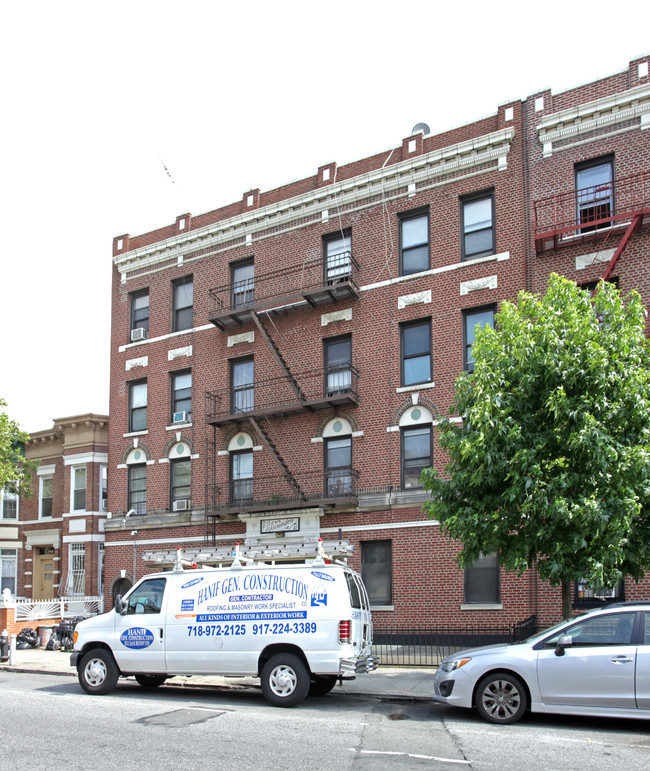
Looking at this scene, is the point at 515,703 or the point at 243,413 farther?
the point at 243,413

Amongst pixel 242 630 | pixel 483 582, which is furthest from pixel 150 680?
pixel 483 582

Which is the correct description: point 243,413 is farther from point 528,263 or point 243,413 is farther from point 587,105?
point 587,105

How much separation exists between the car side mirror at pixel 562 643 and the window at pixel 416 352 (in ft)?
38.9

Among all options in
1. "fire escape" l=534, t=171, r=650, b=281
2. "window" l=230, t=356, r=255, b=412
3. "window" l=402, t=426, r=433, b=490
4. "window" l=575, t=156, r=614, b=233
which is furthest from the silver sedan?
"window" l=230, t=356, r=255, b=412

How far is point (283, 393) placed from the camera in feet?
78.7

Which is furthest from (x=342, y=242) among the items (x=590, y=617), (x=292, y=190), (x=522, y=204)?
(x=590, y=617)

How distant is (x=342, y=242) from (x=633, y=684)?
16.6 meters

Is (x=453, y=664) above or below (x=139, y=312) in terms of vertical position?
below

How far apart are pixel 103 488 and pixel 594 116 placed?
68.6ft

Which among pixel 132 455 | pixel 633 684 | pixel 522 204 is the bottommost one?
pixel 633 684

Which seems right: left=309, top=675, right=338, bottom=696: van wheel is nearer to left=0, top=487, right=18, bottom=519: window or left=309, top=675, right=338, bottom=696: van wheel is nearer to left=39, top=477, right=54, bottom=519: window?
left=39, top=477, right=54, bottom=519: window

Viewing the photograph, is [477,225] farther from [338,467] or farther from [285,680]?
[285,680]

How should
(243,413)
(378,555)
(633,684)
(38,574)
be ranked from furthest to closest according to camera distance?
(38,574) < (243,413) < (378,555) < (633,684)

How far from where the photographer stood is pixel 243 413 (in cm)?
2389
